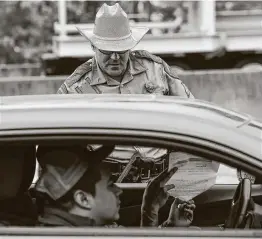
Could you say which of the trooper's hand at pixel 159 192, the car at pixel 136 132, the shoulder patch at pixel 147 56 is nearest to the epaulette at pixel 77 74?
the shoulder patch at pixel 147 56

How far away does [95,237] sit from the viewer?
11.0 ft

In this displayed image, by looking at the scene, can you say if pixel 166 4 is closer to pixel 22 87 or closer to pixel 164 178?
pixel 22 87

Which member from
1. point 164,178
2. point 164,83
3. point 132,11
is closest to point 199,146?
point 164,178

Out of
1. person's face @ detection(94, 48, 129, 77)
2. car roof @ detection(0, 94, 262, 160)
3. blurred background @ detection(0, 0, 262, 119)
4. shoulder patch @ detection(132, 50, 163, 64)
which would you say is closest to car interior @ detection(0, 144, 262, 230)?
car roof @ detection(0, 94, 262, 160)

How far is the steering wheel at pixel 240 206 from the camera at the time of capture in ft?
12.1

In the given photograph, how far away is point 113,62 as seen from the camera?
5840 millimetres

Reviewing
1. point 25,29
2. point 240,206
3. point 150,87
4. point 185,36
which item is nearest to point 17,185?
point 240,206

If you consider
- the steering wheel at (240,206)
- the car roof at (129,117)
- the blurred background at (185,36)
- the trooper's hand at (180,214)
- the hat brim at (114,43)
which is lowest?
the blurred background at (185,36)

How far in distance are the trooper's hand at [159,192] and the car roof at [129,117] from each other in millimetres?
514

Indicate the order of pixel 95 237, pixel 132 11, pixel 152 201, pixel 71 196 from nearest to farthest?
pixel 95 237 → pixel 71 196 → pixel 152 201 → pixel 132 11

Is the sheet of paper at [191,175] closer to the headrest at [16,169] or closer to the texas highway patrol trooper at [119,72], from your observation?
the headrest at [16,169]

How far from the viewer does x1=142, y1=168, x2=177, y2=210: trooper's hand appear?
13.4 feet

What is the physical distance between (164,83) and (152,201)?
1845 mm

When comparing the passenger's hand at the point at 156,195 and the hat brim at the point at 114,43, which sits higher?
the hat brim at the point at 114,43
